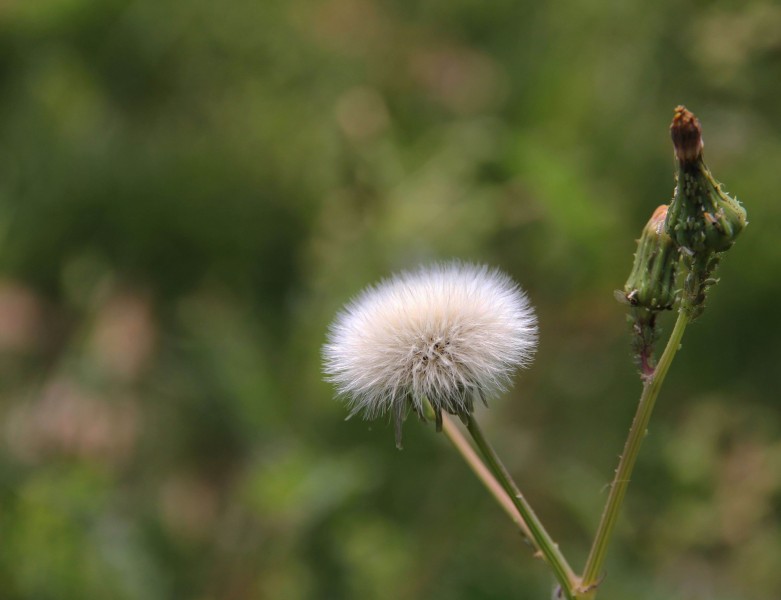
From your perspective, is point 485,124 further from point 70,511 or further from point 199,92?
point 70,511

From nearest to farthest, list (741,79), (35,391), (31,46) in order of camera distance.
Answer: (741,79), (35,391), (31,46)

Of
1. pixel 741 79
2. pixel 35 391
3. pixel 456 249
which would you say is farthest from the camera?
pixel 35 391

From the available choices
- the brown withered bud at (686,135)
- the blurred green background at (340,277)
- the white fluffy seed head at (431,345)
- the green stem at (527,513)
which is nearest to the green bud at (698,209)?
the brown withered bud at (686,135)

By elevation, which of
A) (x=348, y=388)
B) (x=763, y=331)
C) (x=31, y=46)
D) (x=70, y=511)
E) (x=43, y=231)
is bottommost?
(x=348, y=388)

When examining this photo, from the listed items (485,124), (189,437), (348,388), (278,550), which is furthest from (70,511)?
(485,124)

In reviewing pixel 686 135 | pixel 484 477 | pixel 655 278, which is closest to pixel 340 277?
pixel 484 477

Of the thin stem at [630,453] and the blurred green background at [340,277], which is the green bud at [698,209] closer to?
the thin stem at [630,453]

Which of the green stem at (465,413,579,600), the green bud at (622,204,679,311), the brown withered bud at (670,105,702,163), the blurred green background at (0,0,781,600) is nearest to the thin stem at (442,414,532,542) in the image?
the green stem at (465,413,579,600)
